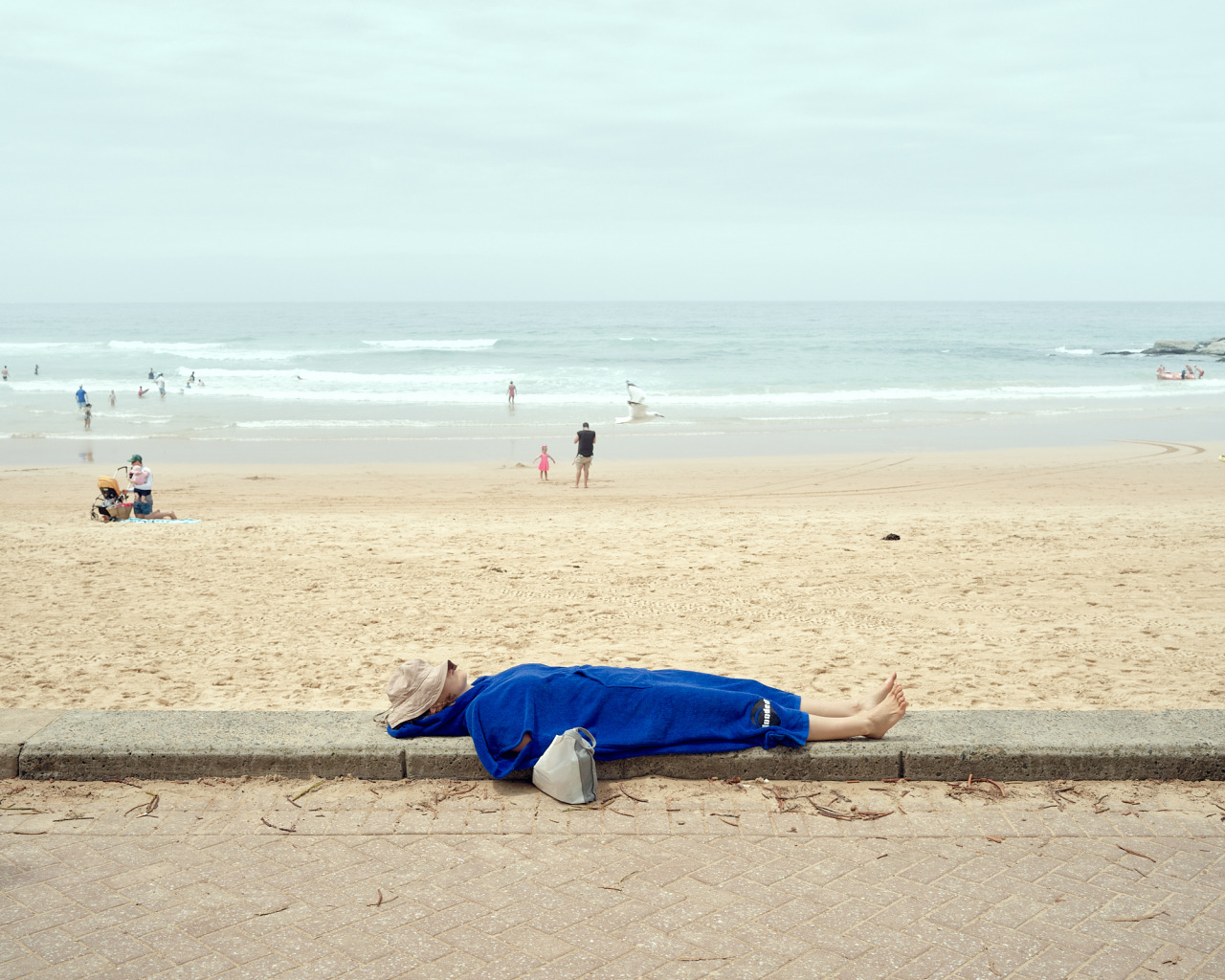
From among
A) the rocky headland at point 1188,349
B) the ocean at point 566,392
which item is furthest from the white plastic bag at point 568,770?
the rocky headland at point 1188,349

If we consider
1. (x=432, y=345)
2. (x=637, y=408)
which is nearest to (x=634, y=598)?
(x=637, y=408)

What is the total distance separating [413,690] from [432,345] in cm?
6530

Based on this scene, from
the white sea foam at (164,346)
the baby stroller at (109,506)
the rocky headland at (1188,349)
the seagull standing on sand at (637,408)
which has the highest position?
the rocky headland at (1188,349)

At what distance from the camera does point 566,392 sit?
38.0 meters

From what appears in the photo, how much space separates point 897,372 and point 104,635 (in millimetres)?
43834

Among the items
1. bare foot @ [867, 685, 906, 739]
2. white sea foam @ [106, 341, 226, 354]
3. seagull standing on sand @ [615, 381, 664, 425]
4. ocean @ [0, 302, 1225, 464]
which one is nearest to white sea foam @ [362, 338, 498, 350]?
ocean @ [0, 302, 1225, 464]

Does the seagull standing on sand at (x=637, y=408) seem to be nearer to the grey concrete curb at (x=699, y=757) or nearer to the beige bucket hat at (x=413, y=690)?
the beige bucket hat at (x=413, y=690)

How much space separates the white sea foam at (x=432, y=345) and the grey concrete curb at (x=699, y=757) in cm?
5963

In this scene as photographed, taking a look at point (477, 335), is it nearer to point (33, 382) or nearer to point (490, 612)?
point (33, 382)

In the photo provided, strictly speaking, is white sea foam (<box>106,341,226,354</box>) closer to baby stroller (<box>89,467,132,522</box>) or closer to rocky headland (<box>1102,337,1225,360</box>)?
baby stroller (<box>89,467,132,522</box>)

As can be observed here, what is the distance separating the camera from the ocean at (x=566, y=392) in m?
23.7

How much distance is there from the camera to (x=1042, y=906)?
3.02m

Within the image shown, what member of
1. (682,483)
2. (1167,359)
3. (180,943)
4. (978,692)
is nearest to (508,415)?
(682,483)

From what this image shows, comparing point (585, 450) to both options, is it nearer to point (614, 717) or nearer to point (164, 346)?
point (614, 717)
